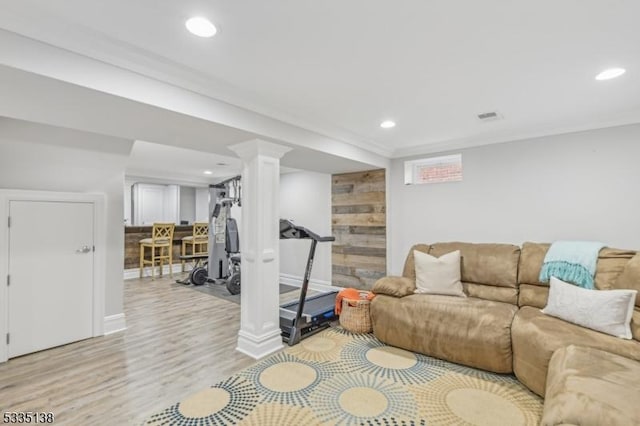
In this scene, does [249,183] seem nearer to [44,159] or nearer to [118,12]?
[118,12]

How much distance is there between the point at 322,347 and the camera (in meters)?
3.02

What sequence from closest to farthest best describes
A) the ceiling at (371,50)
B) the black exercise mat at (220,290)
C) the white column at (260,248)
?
the ceiling at (371,50), the white column at (260,248), the black exercise mat at (220,290)

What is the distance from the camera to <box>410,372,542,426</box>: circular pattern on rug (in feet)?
6.38

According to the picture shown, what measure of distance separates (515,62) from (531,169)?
199 centimetres

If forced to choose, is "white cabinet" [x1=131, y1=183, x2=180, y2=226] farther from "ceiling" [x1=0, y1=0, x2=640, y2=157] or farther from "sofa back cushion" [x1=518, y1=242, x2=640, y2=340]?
"sofa back cushion" [x1=518, y1=242, x2=640, y2=340]

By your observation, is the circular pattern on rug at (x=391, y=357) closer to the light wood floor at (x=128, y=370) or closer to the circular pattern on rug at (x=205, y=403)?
the light wood floor at (x=128, y=370)

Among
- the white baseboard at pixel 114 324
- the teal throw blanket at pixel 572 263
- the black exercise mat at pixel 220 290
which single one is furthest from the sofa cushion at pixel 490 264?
the white baseboard at pixel 114 324

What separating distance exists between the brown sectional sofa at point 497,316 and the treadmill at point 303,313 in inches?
26.9

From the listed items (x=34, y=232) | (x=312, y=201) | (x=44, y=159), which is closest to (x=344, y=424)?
(x=34, y=232)

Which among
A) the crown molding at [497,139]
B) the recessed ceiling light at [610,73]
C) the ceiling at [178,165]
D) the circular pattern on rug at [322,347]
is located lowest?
the circular pattern on rug at [322,347]

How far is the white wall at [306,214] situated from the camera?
17.6 ft

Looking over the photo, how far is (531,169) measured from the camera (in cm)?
351

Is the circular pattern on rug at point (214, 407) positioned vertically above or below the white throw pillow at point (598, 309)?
below

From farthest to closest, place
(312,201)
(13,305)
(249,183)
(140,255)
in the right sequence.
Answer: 1. (140,255)
2. (312,201)
3. (249,183)
4. (13,305)
